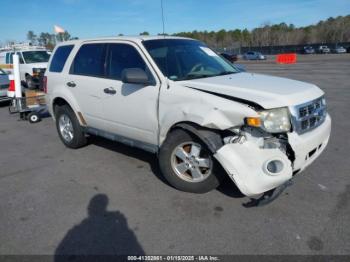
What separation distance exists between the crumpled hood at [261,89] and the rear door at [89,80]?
158 centimetres

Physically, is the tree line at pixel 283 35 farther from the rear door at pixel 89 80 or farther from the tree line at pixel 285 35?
the rear door at pixel 89 80

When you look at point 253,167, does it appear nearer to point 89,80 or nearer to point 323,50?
point 89,80

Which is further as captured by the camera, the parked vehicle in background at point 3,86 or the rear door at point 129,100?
the parked vehicle in background at point 3,86

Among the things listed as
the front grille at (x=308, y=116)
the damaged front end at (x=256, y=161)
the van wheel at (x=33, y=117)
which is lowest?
the van wheel at (x=33, y=117)

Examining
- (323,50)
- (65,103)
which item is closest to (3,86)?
(65,103)

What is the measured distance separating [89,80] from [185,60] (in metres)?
1.59

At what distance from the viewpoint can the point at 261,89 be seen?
3389mm

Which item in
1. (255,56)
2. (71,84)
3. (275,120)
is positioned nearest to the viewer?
(275,120)

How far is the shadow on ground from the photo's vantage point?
2812 millimetres

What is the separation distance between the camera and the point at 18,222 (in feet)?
10.9

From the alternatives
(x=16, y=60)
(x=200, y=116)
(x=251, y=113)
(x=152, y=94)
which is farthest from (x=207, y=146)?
(x=16, y=60)

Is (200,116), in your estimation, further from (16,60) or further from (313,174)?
(16,60)

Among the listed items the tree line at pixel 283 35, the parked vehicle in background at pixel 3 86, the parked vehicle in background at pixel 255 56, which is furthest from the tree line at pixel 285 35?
the parked vehicle in background at pixel 3 86

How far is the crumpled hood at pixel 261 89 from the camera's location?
10.4ft
